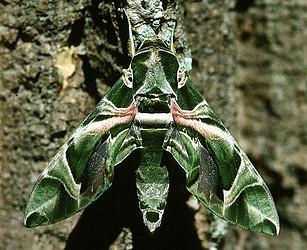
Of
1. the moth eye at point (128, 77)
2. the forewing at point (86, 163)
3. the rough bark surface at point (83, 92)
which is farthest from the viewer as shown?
the rough bark surface at point (83, 92)

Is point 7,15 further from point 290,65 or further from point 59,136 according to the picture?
point 290,65

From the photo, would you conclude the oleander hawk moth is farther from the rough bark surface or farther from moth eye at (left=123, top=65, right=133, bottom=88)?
the rough bark surface

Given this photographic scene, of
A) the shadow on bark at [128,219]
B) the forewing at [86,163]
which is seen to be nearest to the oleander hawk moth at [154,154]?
the forewing at [86,163]

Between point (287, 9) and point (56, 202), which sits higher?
point (287, 9)

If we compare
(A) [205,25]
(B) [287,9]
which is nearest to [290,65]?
(B) [287,9]

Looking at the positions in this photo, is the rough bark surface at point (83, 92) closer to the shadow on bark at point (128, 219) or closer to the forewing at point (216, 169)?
the shadow on bark at point (128, 219)

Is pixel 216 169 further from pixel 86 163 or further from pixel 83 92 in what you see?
pixel 83 92

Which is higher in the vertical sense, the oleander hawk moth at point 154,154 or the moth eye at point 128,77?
the moth eye at point 128,77
